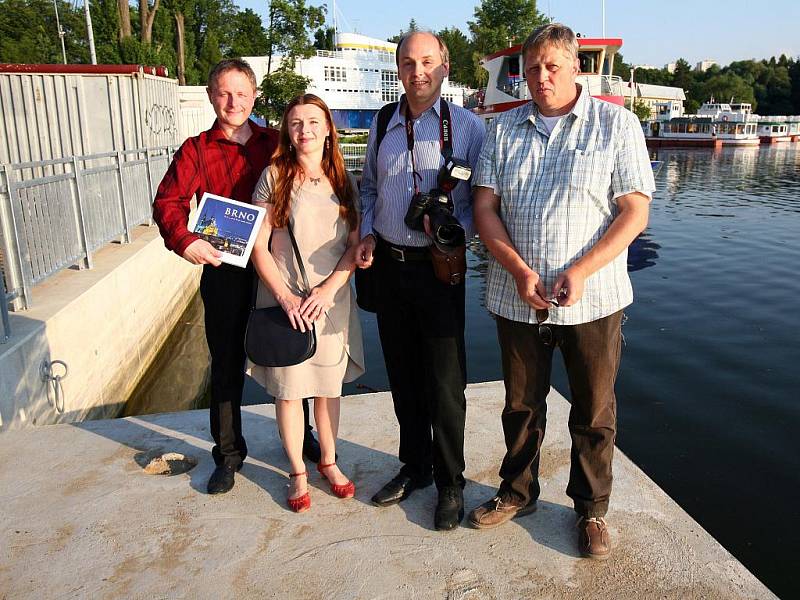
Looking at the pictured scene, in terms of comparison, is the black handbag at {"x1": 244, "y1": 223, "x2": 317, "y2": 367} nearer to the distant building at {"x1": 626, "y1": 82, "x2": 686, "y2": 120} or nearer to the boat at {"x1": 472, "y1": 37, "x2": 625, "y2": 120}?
the boat at {"x1": 472, "y1": 37, "x2": 625, "y2": 120}

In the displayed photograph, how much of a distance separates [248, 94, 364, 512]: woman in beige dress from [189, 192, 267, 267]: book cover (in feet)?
0.18

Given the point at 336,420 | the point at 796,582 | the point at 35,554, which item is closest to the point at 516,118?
the point at 336,420

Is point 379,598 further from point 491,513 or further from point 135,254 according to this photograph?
point 135,254

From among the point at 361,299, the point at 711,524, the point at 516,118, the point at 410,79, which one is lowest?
the point at 711,524

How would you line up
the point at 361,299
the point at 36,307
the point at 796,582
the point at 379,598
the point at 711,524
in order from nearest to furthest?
the point at 379,598
the point at 361,299
the point at 796,582
the point at 711,524
the point at 36,307

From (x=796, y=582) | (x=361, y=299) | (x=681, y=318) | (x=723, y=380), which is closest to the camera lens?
(x=361, y=299)

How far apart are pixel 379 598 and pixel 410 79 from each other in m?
2.02

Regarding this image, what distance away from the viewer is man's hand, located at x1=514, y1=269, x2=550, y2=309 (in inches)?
94.7

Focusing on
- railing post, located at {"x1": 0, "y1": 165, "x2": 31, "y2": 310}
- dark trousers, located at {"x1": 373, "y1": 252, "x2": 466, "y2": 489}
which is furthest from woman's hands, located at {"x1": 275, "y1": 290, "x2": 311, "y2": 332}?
railing post, located at {"x1": 0, "y1": 165, "x2": 31, "y2": 310}

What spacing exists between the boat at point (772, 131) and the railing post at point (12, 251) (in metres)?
63.7

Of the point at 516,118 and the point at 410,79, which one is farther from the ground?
the point at 410,79

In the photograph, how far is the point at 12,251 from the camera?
440 centimetres

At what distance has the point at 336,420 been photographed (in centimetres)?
303

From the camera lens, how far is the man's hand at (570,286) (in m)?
2.33
